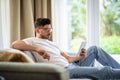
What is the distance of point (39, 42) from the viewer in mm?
2551

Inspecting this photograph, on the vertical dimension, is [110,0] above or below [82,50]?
above

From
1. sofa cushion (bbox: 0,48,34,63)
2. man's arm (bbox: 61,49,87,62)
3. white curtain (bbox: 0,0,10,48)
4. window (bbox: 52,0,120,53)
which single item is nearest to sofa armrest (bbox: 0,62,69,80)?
sofa cushion (bbox: 0,48,34,63)

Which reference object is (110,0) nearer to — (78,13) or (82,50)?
(78,13)

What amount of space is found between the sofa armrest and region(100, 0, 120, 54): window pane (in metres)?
2.38

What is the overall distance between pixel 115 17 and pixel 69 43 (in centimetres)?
80

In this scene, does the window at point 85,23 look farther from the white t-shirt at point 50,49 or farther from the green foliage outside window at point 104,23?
the white t-shirt at point 50,49

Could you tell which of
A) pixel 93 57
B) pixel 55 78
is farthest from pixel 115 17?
pixel 55 78

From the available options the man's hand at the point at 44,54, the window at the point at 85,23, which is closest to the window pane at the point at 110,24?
the window at the point at 85,23

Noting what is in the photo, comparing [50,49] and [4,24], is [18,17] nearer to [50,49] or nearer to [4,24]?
[4,24]

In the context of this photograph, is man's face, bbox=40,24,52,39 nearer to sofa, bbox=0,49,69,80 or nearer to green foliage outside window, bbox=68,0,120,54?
sofa, bbox=0,49,69,80

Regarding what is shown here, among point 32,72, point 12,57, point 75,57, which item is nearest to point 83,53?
point 75,57

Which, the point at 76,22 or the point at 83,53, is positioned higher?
the point at 76,22

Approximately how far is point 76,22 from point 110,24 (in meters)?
0.51

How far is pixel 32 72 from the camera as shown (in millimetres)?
1534
